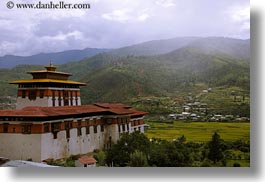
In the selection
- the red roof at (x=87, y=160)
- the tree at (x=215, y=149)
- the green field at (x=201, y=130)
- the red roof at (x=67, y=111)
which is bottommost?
the red roof at (x=87, y=160)

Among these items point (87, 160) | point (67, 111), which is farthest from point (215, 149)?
point (67, 111)

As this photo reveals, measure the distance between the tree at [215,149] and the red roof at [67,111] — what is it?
4.45ft

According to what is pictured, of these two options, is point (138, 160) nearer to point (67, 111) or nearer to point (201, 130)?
point (201, 130)

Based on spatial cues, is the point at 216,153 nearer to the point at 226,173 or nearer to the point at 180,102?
the point at 226,173

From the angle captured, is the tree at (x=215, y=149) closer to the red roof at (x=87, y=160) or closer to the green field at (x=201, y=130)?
the green field at (x=201, y=130)

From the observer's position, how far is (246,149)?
6.84 metres

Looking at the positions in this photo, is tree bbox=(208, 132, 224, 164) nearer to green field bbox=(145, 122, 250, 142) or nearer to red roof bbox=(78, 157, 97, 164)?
green field bbox=(145, 122, 250, 142)

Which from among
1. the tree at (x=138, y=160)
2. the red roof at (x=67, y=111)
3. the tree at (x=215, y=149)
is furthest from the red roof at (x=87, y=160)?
the tree at (x=215, y=149)

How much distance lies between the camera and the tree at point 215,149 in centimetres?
698

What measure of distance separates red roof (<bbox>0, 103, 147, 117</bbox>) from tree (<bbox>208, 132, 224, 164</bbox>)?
1357mm

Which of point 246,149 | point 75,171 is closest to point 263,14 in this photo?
point 246,149

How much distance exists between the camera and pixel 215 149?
7.03 m

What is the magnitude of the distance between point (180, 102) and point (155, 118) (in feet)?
1.85

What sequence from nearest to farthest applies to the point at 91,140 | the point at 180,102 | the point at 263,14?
the point at 263,14 → the point at 180,102 → the point at 91,140
